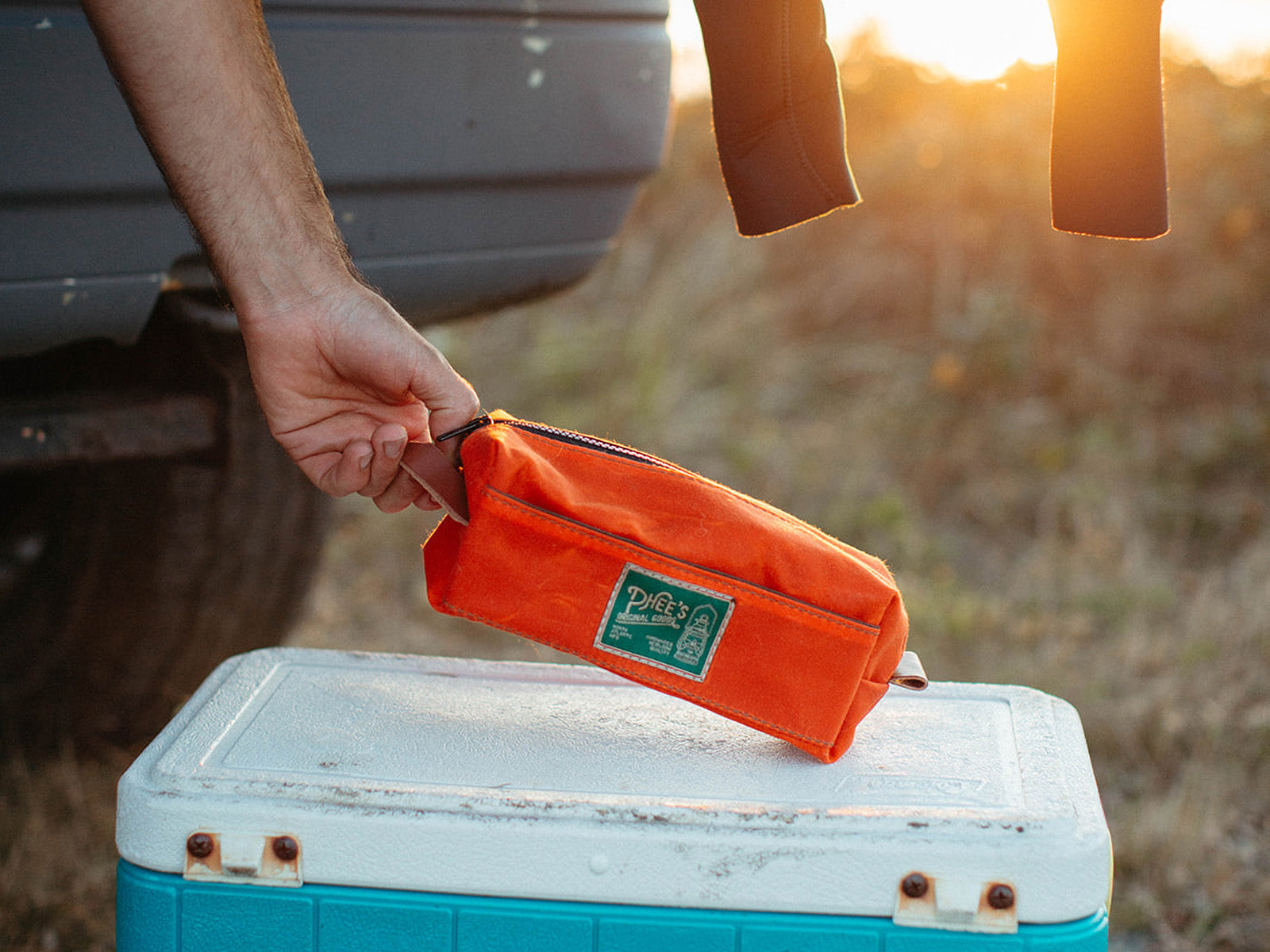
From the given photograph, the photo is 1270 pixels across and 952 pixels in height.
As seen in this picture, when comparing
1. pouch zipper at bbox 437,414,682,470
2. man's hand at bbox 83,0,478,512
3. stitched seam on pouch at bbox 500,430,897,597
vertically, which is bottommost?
stitched seam on pouch at bbox 500,430,897,597

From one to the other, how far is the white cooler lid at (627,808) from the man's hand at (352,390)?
0.85 ft

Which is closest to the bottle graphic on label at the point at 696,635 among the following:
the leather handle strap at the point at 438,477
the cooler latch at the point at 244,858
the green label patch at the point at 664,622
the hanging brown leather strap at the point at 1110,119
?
the green label patch at the point at 664,622

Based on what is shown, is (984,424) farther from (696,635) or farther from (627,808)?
(627,808)

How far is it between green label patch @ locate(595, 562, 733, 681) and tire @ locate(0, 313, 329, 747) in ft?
2.59

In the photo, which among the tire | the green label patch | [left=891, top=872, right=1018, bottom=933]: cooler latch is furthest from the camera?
the tire

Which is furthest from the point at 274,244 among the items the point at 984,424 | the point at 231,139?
the point at 984,424

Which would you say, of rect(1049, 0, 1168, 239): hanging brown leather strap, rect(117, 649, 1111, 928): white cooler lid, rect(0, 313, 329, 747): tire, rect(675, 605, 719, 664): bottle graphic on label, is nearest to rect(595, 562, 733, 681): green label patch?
rect(675, 605, 719, 664): bottle graphic on label

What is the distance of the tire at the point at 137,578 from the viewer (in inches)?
69.9

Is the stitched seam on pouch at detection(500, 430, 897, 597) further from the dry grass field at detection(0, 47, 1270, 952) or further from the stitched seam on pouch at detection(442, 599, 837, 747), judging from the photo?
the dry grass field at detection(0, 47, 1270, 952)

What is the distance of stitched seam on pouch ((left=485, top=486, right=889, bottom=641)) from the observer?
1.10 metres

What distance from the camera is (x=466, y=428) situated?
117 cm

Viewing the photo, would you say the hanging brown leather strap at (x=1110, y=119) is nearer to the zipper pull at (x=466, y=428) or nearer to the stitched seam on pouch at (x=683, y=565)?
the stitched seam on pouch at (x=683, y=565)

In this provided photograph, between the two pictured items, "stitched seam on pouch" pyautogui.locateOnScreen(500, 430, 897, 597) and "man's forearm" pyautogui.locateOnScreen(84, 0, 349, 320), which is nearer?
"man's forearm" pyautogui.locateOnScreen(84, 0, 349, 320)

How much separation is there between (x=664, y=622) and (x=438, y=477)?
0.86 feet
